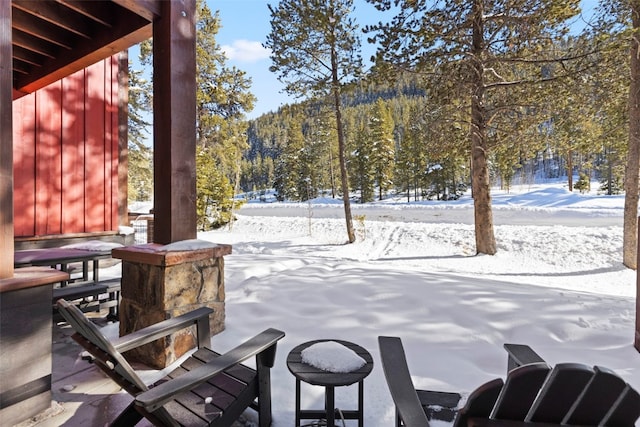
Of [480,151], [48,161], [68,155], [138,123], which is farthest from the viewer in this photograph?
[138,123]

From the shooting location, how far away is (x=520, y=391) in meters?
1.02

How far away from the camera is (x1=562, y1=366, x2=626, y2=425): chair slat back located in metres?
0.98

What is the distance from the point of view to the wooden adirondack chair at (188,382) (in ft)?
4.32

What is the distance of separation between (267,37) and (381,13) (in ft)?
15.7

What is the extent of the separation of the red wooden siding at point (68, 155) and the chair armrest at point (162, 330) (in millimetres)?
4257

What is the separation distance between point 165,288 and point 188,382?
47.5 inches

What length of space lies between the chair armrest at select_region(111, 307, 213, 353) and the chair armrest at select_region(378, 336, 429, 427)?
1129 millimetres

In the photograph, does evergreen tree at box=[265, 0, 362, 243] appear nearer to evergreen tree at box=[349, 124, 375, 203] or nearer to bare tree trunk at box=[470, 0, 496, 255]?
bare tree trunk at box=[470, 0, 496, 255]

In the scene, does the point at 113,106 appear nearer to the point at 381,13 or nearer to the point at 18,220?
the point at 18,220

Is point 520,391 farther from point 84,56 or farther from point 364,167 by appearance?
point 364,167

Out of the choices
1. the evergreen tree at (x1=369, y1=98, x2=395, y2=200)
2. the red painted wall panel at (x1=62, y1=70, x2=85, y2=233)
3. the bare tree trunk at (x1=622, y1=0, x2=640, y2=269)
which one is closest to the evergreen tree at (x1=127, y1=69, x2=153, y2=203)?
the red painted wall panel at (x1=62, y1=70, x2=85, y2=233)

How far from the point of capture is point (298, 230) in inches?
599

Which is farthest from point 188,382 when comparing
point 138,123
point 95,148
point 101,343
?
point 138,123

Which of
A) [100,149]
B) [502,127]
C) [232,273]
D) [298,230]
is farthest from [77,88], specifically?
[298,230]
